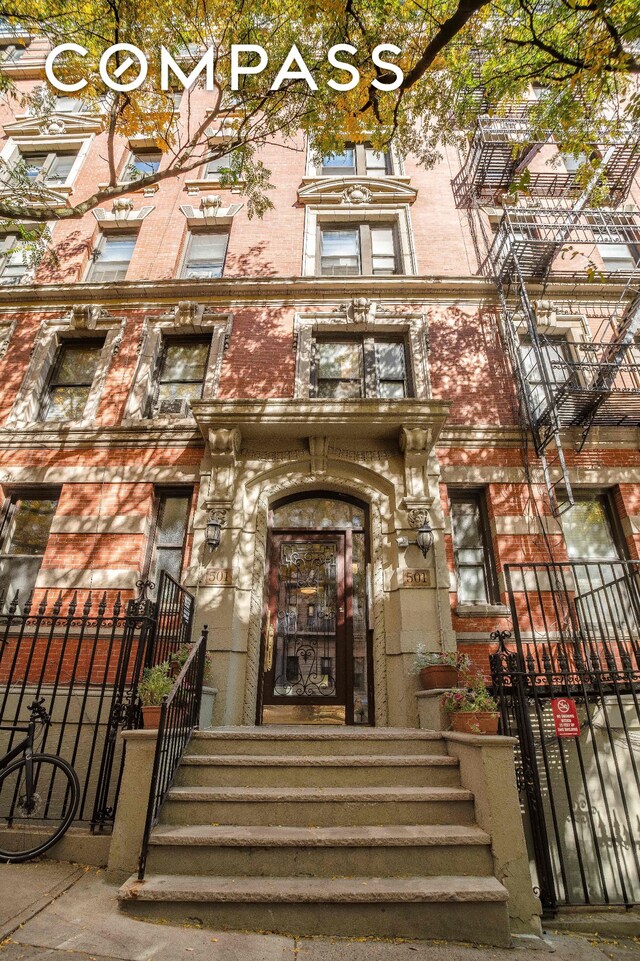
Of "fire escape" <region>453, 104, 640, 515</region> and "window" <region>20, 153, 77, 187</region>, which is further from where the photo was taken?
"window" <region>20, 153, 77, 187</region>

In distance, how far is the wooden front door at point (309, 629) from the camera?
24.1 feet

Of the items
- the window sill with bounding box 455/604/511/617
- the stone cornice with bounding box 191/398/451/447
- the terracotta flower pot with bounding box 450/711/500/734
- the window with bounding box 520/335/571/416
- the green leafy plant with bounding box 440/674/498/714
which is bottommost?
the terracotta flower pot with bounding box 450/711/500/734

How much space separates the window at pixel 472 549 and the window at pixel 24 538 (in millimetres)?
7285

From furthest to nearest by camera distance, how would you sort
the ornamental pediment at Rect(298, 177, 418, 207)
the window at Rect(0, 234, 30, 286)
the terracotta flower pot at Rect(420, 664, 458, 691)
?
the ornamental pediment at Rect(298, 177, 418, 207), the window at Rect(0, 234, 30, 286), the terracotta flower pot at Rect(420, 664, 458, 691)

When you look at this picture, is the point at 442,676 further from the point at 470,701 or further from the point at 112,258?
the point at 112,258

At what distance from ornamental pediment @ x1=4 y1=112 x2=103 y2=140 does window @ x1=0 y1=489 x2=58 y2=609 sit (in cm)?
1141

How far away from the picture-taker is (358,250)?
445 inches

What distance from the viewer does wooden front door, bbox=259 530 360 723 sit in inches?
289

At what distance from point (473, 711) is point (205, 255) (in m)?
11.0

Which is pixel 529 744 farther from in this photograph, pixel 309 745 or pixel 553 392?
pixel 553 392

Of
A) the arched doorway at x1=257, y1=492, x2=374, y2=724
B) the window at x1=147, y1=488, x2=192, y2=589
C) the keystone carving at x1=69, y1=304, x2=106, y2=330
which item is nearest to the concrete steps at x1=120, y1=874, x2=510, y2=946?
the arched doorway at x1=257, y1=492, x2=374, y2=724

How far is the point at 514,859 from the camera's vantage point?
3811 millimetres

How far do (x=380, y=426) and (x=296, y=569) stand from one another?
2.84 metres

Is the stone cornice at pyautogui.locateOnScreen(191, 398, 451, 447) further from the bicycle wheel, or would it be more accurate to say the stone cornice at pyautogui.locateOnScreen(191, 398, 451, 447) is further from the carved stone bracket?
the bicycle wheel
